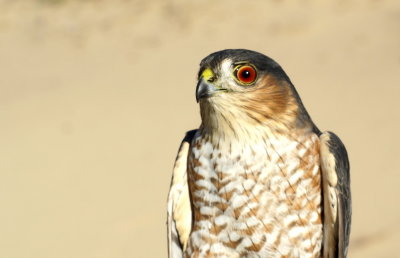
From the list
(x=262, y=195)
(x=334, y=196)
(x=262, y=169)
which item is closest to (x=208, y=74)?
(x=262, y=169)

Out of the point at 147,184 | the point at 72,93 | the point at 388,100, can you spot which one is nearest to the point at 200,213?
the point at 147,184

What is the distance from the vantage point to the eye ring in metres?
4.18

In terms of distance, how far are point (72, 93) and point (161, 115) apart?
2614mm

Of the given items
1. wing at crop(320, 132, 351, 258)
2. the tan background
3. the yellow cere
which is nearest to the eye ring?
the yellow cere

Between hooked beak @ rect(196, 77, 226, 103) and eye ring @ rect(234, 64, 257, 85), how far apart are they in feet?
0.49

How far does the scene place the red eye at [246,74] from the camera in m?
4.19

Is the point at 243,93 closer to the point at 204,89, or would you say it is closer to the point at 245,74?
the point at 245,74

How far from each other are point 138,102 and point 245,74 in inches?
407

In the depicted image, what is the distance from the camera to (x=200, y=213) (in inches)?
173

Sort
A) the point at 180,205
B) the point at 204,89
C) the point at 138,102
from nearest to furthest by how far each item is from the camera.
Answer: the point at 204,89, the point at 180,205, the point at 138,102

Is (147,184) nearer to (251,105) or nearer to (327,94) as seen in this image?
(327,94)

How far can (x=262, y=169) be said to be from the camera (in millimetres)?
4215

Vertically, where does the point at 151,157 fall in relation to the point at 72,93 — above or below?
below

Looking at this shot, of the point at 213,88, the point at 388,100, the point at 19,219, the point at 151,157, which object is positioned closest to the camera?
the point at 213,88
